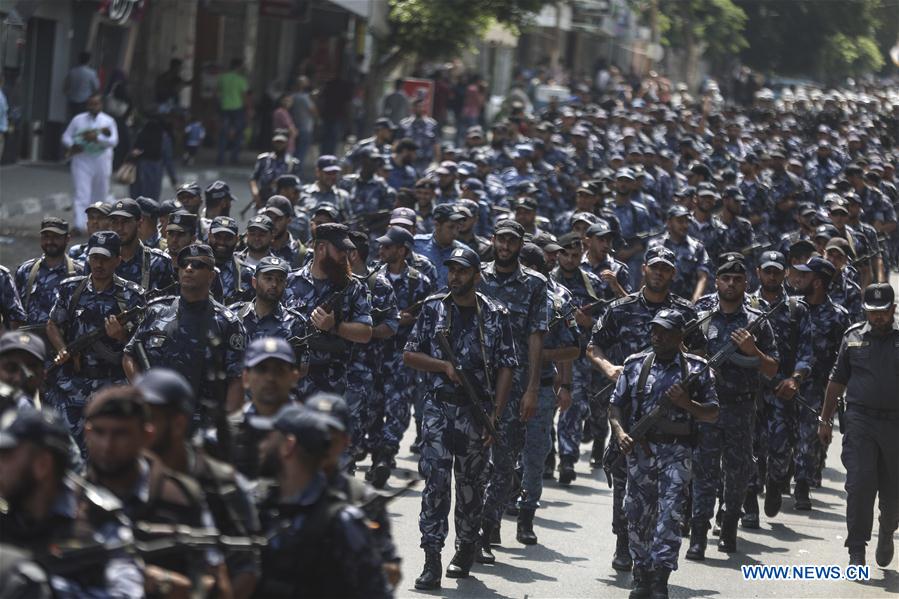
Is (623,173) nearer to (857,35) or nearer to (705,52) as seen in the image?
(705,52)

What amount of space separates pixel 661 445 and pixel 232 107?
72.3 feet

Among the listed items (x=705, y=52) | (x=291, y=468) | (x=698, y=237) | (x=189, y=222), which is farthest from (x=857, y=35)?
(x=291, y=468)

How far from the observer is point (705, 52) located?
75.0 metres

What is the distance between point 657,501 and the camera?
10.0 meters

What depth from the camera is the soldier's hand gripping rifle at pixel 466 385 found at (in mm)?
9992

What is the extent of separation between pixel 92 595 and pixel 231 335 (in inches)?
174

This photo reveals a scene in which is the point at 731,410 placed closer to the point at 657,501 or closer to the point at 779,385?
the point at 779,385

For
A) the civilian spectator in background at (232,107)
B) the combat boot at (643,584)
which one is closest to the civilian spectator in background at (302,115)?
the civilian spectator in background at (232,107)

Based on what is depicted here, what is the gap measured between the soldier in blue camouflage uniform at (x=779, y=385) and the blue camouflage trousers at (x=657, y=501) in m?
2.33

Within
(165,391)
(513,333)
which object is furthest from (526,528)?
(165,391)

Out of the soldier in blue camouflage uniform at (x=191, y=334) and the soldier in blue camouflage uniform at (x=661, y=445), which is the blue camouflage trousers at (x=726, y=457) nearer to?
the soldier in blue camouflage uniform at (x=661, y=445)

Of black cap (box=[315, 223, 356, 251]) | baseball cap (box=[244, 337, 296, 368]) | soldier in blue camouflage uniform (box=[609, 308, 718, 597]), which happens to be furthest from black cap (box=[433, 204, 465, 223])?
baseball cap (box=[244, 337, 296, 368])

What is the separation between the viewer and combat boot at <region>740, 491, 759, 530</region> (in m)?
12.5

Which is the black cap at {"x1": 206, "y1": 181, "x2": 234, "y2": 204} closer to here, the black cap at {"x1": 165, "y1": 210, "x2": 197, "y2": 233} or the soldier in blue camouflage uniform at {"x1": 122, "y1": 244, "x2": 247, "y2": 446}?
the black cap at {"x1": 165, "y1": 210, "x2": 197, "y2": 233}
